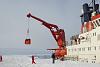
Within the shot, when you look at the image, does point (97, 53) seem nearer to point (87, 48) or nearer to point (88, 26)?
point (87, 48)

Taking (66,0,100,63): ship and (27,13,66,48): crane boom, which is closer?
(66,0,100,63): ship

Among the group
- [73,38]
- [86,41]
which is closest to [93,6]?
[86,41]

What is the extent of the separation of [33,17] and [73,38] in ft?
35.0

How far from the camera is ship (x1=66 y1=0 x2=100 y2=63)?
3947cm

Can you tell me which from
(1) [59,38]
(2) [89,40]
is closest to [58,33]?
(1) [59,38]

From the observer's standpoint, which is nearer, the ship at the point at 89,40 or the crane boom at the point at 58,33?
the ship at the point at 89,40

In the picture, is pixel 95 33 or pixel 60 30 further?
pixel 60 30

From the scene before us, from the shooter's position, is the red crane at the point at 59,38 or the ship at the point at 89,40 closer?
the ship at the point at 89,40

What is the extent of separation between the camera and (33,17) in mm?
62719

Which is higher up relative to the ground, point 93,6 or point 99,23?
point 93,6

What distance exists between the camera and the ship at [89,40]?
1554 inches

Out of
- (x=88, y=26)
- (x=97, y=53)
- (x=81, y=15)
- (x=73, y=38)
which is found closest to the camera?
(x=97, y=53)

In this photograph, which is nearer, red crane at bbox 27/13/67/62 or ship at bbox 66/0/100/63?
ship at bbox 66/0/100/63

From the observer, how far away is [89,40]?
1668 inches
